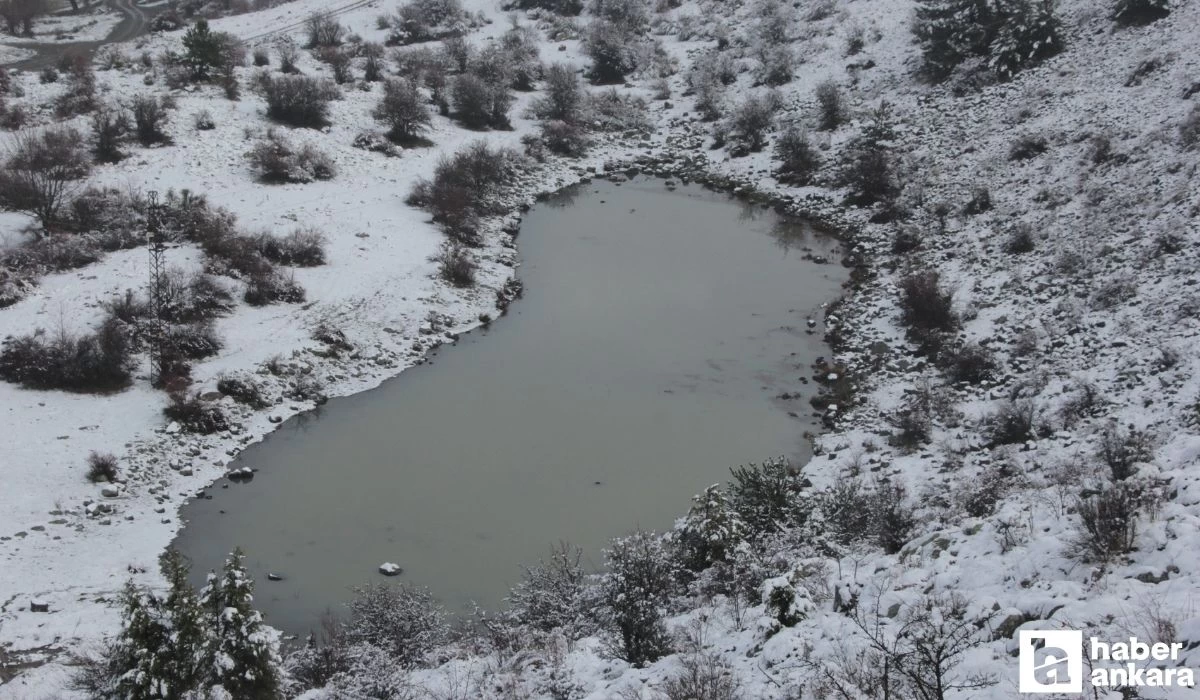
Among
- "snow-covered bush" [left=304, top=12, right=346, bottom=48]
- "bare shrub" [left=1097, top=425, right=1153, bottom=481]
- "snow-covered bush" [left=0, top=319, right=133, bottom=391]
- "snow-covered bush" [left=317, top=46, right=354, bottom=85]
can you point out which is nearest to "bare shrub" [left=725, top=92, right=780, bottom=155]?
"snow-covered bush" [left=317, top=46, right=354, bottom=85]

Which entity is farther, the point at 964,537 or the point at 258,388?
the point at 258,388

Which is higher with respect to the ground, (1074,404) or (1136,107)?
(1136,107)

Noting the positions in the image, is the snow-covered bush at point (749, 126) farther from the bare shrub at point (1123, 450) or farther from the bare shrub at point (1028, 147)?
the bare shrub at point (1123, 450)

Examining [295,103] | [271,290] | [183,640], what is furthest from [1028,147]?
[295,103]

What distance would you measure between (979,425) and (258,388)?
52.0 feet

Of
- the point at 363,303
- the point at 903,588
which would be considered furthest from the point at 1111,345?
the point at 363,303

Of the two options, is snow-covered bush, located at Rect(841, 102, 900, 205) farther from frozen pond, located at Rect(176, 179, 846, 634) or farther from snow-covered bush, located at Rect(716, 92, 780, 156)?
snow-covered bush, located at Rect(716, 92, 780, 156)

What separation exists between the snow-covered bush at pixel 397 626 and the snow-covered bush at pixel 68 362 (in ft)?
33.2

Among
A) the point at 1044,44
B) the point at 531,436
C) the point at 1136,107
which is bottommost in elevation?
the point at 531,436

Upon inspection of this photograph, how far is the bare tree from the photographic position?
23203 mm

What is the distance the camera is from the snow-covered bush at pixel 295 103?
107 ft

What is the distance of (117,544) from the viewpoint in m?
14.2

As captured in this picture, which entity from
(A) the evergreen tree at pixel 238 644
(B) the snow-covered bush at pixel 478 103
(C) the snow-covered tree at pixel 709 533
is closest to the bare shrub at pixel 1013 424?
(C) the snow-covered tree at pixel 709 533

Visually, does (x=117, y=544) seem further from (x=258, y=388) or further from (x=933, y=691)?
(x=933, y=691)
